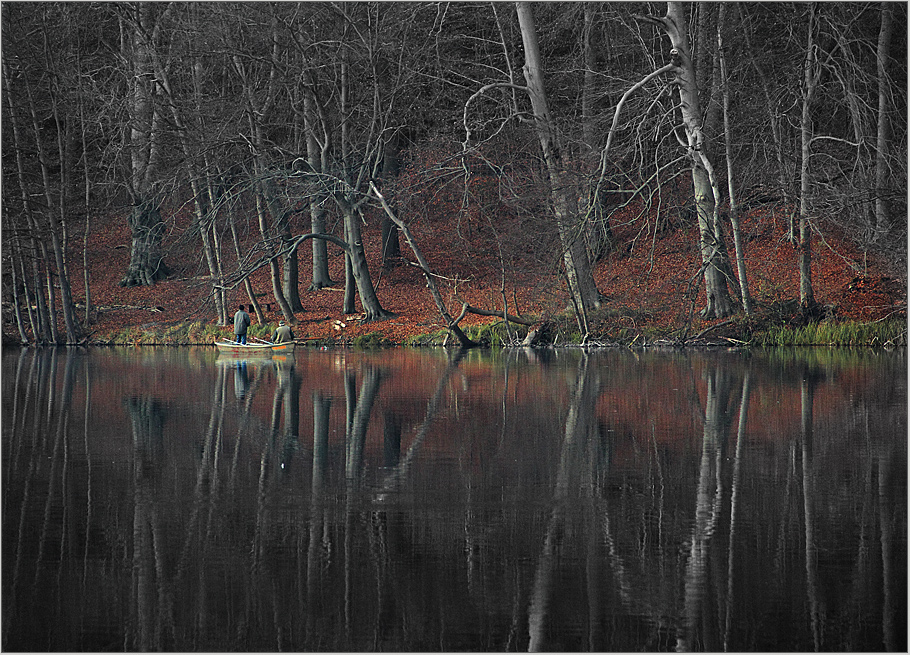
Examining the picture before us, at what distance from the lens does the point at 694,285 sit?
30.5 metres

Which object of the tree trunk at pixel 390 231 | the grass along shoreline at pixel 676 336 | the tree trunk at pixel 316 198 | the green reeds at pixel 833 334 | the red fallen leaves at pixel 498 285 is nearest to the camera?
the green reeds at pixel 833 334

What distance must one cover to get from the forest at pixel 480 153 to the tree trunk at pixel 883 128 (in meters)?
0.11

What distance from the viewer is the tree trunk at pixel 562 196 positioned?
28984 mm

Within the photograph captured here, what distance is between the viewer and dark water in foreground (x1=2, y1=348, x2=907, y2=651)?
19.1 ft

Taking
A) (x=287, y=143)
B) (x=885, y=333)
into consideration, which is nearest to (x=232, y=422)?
(x=885, y=333)

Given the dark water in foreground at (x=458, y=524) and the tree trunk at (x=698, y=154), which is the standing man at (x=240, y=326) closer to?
the tree trunk at (x=698, y=154)

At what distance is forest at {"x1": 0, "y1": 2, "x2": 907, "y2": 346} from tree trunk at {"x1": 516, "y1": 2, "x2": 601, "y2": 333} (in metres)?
0.09

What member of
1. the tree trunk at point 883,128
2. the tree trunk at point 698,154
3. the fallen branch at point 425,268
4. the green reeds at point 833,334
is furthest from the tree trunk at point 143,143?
the tree trunk at point 883,128

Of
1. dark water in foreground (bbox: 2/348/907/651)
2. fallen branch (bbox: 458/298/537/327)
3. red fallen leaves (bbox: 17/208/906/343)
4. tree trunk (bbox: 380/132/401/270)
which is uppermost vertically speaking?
tree trunk (bbox: 380/132/401/270)

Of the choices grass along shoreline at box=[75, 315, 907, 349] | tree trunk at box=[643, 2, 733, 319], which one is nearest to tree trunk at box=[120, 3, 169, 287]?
grass along shoreline at box=[75, 315, 907, 349]

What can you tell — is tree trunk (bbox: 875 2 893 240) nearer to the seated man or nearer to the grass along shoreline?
the grass along shoreline

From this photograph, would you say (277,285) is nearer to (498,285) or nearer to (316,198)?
(316,198)

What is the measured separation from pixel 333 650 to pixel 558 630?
1.08 m

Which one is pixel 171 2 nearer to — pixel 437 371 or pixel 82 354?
pixel 82 354
